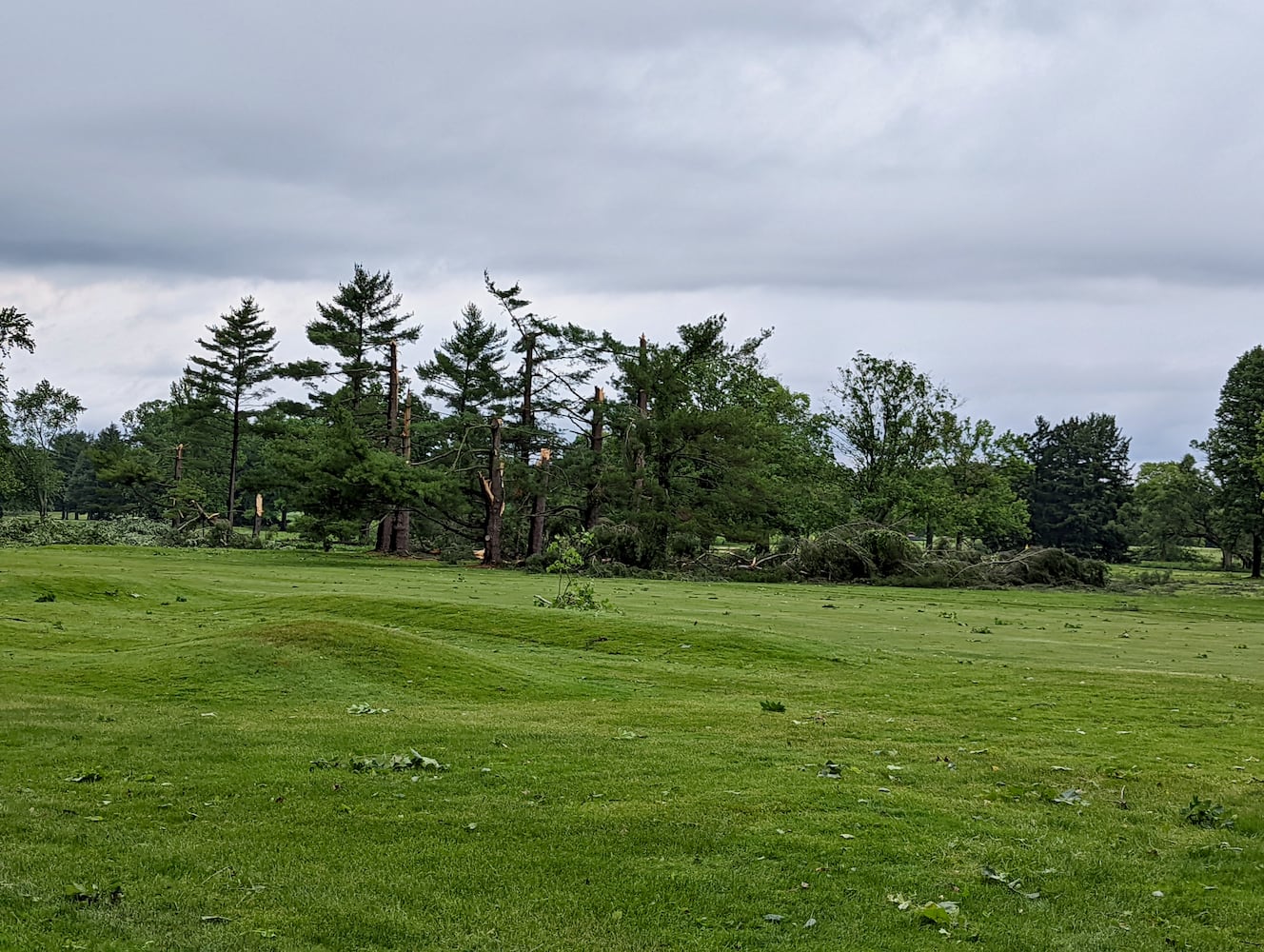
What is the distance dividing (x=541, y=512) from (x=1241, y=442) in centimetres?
4350

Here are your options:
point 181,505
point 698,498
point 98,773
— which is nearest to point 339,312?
point 181,505

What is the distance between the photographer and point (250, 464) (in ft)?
373

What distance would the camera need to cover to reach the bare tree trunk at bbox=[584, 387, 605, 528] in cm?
5509

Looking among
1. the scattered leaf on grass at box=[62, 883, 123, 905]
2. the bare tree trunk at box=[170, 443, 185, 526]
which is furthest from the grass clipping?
the bare tree trunk at box=[170, 443, 185, 526]

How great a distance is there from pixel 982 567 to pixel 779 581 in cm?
956

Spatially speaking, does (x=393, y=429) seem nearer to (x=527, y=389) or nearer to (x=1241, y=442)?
(x=527, y=389)

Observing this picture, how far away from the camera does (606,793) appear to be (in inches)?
360

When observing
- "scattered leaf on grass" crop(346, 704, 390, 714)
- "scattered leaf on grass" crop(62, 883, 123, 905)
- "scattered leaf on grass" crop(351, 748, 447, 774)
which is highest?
"scattered leaf on grass" crop(351, 748, 447, 774)

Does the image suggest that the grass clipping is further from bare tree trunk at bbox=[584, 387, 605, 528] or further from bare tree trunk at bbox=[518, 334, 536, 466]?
bare tree trunk at bbox=[518, 334, 536, 466]

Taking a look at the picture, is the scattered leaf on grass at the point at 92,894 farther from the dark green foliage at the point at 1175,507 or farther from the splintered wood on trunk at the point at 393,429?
the dark green foliage at the point at 1175,507

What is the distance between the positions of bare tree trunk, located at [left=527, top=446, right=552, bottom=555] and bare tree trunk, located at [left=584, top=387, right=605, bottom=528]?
94.8 inches

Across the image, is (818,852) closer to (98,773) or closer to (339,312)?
(98,773)

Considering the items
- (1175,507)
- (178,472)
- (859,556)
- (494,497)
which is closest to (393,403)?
(494,497)

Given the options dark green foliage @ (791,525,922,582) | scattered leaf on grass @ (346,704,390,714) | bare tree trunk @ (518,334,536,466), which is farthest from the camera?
bare tree trunk @ (518,334,536,466)
